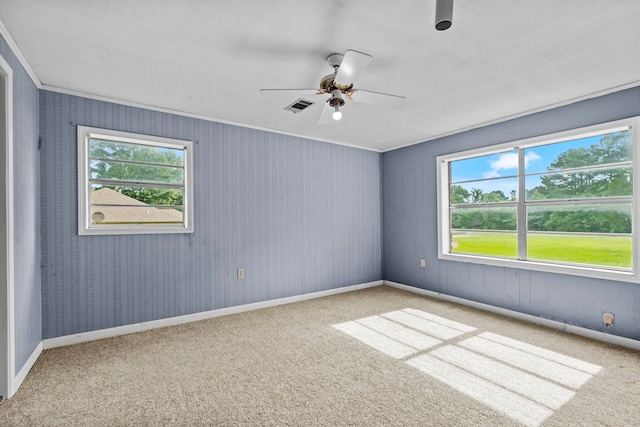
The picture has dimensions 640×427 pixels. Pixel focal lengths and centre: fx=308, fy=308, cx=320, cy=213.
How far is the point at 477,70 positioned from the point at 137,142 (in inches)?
134

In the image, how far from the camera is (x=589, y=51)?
222cm

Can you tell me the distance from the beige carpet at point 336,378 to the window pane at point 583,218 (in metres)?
1.19

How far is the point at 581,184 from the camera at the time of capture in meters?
3.46

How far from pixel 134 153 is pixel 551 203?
4597 millimetres

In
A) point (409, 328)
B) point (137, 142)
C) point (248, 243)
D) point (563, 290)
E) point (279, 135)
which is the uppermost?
point (279, 135)

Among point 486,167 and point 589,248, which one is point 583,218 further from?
point 486,167

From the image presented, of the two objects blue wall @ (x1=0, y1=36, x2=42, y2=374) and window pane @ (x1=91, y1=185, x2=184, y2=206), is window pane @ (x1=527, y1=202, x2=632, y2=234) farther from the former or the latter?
blue wall @ (x1=0, y1=36, x2=42, y2=374)

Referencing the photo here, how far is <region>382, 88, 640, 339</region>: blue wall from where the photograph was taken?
2.93 metres

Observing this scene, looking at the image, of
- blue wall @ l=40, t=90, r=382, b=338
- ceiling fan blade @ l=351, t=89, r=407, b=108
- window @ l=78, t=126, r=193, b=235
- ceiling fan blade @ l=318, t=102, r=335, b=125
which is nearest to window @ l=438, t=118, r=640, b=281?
blue wall @ l=40, t=90, r=382, b=338

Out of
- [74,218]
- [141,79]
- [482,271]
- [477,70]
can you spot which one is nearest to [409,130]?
[477,70]

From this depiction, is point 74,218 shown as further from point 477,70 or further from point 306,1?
point 477,70

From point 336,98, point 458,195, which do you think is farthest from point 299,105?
point 458,195

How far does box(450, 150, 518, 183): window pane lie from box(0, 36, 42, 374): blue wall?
185 inches

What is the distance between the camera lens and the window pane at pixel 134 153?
3155 mm
